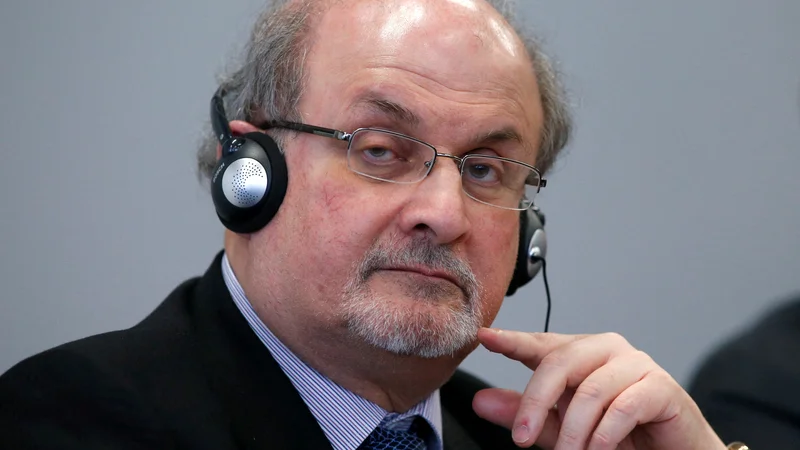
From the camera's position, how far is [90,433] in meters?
1.47

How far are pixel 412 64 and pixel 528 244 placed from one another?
55cm

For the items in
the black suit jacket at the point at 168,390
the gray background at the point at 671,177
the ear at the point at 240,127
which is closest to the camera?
the black suit jacket at the point at 168,390

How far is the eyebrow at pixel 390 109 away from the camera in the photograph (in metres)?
1.70

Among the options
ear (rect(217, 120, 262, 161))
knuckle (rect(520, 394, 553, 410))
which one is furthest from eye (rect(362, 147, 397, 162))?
knuckle (rect(520, 394, 553, 410))

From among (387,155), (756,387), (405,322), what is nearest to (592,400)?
(405,322)

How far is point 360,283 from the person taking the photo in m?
1.64

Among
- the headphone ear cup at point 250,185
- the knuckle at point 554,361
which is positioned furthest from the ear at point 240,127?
the knuckle at point 554,361

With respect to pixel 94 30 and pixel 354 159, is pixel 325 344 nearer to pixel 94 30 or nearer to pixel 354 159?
pixel 354 159

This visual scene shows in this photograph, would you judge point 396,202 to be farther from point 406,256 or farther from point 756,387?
point 756,387

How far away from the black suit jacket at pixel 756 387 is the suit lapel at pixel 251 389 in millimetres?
1077

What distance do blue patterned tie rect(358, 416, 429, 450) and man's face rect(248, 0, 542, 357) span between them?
9.3 inches

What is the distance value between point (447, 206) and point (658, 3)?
64.0 inches

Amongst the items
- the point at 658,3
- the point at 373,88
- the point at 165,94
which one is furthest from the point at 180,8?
the point at 658,3

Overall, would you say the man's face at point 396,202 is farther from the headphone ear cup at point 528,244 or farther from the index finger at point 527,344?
the headphone ear cup at point 528,244
